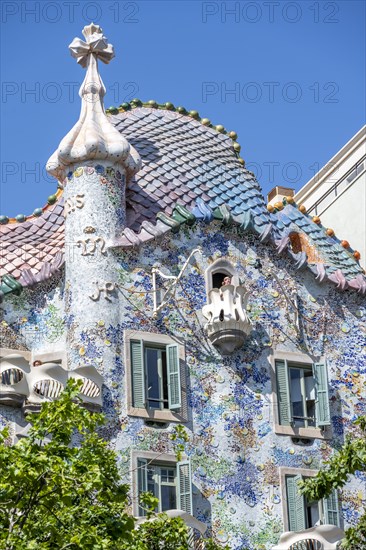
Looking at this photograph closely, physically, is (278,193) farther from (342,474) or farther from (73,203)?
(342,474)

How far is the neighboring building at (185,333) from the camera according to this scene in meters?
28.5

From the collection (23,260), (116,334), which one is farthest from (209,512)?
(23,260)

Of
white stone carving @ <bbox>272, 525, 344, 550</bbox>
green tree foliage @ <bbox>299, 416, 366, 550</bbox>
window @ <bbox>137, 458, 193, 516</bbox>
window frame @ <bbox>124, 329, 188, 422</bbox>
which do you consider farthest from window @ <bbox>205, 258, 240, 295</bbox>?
green tree foliage @ <bbox>299, 416, 366, 550</bbox>

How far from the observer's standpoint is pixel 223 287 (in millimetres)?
29703

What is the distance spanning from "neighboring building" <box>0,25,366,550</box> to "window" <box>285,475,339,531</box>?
0.9 inches

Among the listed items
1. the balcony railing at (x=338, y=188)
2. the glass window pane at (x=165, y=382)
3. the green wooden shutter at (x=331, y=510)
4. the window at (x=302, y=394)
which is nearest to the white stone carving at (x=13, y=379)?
the glass window pane at (x=165, y=382)

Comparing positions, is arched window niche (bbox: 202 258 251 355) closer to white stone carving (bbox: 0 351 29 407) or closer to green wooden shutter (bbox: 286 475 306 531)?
green wooden shutter (bbox: 286 475 306 531)

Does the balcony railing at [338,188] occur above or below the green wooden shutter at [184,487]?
above

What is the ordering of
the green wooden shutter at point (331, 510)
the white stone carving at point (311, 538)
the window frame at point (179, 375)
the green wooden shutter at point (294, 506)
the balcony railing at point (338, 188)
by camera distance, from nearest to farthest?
the white stone carving at point (311, 538)
the window frame at point (179, 375)
the green wooden shutter at point (294, 506)
the green wooden shutter at point (331, 510)
the balcony railing at point (338, 188)

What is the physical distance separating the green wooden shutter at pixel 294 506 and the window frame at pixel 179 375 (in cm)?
206

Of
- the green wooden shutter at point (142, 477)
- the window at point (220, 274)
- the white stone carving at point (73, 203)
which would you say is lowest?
the green wooden shutter at point (142, 477)

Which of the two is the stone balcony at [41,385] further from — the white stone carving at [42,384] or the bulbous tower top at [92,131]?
the bulbous tower top at [92,131]

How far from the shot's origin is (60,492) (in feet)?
75.6

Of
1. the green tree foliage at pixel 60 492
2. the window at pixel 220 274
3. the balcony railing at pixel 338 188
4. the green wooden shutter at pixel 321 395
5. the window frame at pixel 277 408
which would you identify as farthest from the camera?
the balcony railing at pixel 338 188
